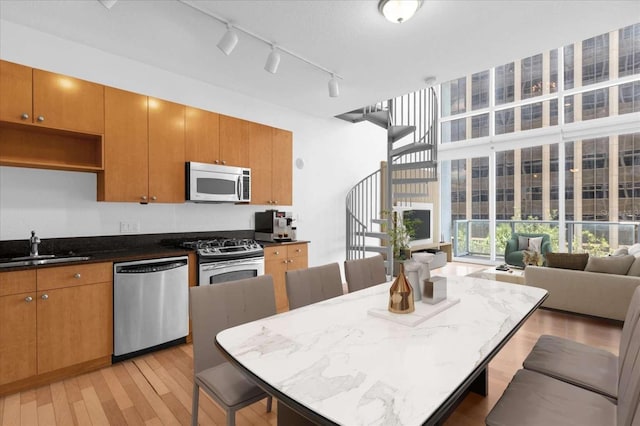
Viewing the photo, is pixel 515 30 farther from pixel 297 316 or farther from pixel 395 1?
pixel 297 316

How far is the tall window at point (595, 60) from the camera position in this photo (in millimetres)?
5492

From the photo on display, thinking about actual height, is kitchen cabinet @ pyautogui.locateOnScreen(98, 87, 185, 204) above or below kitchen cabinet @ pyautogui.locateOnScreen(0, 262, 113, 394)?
above

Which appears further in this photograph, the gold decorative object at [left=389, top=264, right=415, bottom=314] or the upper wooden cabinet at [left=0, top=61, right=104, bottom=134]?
the upper wooden cabinet at [left=0, top=61, right=104, bottom=134]

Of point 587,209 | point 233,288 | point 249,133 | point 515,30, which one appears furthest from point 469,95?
point 233,288

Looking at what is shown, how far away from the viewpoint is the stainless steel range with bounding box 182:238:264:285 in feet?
10.3

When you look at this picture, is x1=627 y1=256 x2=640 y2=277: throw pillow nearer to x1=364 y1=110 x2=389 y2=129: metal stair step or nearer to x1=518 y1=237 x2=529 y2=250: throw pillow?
x1=518 y1=237 x2=529 y2=250: throw pillow

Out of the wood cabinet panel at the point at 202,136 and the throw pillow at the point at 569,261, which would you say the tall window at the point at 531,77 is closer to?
the throw pillow at the point at 569,261

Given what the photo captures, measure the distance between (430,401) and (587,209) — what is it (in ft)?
22.1

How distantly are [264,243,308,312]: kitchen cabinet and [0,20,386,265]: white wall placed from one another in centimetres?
68

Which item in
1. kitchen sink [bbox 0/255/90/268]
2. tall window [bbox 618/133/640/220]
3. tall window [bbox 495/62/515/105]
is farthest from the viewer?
tall window [bbox 495/62/515/105]

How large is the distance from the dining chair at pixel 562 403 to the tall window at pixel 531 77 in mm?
6438

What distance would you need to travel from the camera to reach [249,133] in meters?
3.94

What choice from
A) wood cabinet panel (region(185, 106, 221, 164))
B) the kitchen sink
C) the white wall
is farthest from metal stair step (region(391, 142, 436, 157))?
the kitchen sink

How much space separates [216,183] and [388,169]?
2.92 m
